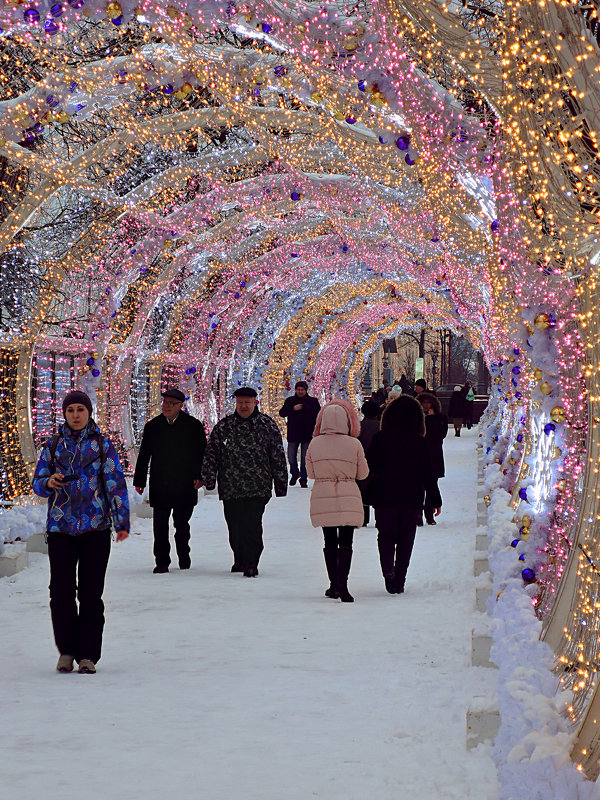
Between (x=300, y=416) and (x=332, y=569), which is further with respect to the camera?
(x=300, y=416)

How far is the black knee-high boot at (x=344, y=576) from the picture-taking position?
371 inches

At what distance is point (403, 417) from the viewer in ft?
33.9

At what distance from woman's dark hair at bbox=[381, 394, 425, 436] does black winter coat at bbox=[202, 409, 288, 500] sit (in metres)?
1.13

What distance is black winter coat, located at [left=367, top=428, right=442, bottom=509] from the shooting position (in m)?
9.97

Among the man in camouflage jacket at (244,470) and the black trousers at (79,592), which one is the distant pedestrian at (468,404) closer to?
the man in camouflage jacket at (244,470)

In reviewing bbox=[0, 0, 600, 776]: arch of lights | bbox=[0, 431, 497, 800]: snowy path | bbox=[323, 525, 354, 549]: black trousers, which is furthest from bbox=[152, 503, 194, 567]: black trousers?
bbox=[0, 0, 600, 776]: arch of lights

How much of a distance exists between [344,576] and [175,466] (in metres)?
2.42

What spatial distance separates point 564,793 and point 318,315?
107ft

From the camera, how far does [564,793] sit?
13.8 ft

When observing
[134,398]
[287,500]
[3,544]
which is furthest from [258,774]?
[134,398]

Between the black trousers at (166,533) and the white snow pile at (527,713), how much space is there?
356 cm

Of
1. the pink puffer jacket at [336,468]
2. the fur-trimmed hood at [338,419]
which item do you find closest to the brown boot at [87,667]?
the pink puffer jacket at [336,468]

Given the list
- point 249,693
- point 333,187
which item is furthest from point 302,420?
point 249,693

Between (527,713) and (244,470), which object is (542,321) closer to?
(527,713)
